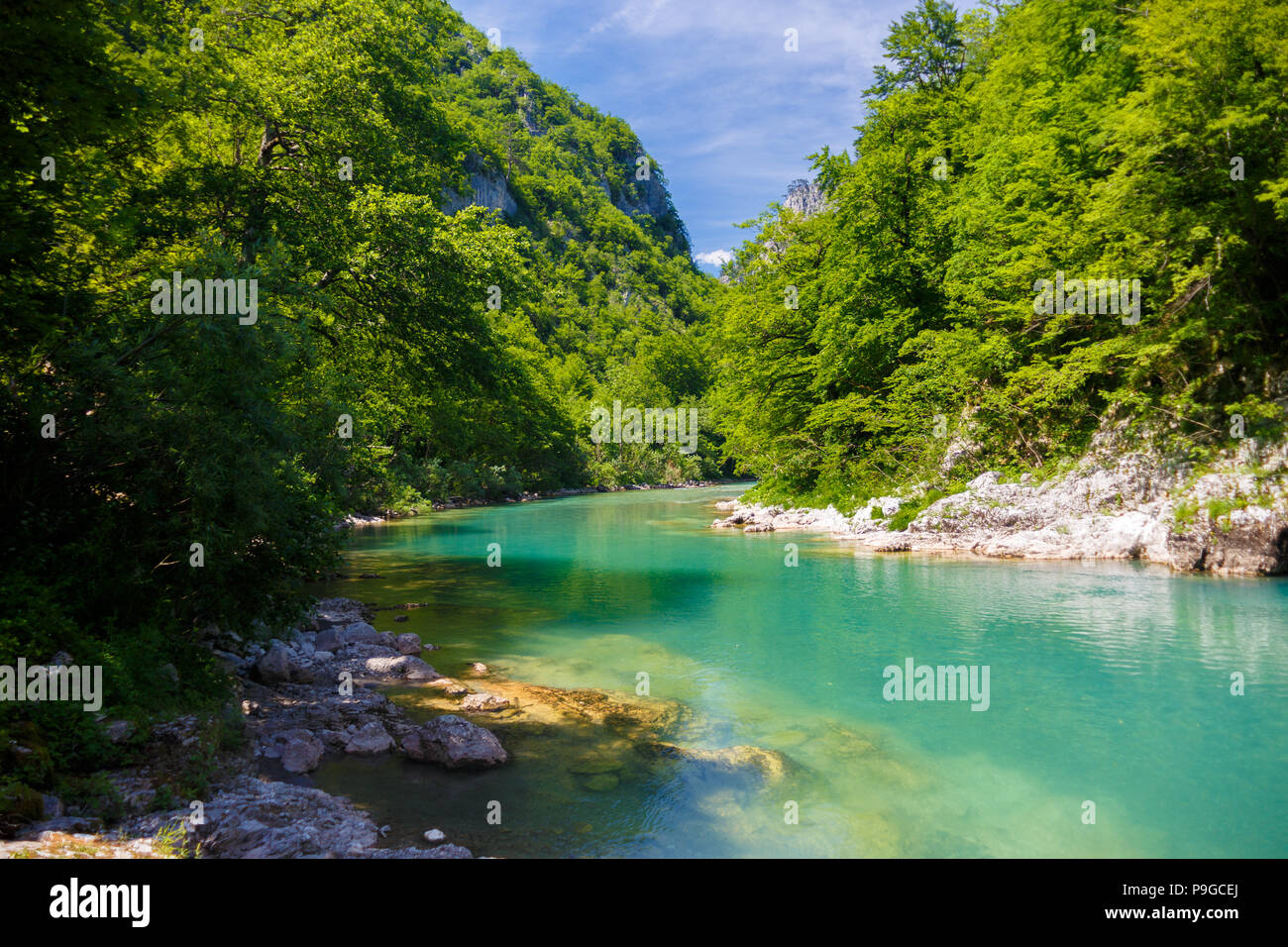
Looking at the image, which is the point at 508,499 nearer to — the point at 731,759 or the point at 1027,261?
the point at 1027,261

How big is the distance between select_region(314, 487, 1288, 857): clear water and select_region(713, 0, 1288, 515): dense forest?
6548 mm

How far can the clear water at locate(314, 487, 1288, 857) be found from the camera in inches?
255

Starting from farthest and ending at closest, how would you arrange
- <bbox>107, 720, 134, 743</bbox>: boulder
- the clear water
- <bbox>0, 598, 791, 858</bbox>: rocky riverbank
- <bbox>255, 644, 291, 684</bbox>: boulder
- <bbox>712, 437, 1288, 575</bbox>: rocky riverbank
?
1. <bbox>712, 437, 1288, 575</bbox>: rocky riverbank
2. <bbox>255, 644, 291, 684</bbox>: boulder
3. the clear water
4. <bbox>107, 720, 134, 743</bbox>: boulder
5. <bbox>0, 598, 791, 858</bbox>: rocky riverbank

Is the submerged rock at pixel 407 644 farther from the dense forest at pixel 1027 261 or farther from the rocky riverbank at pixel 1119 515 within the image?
the dense forest at pixel 1027 261

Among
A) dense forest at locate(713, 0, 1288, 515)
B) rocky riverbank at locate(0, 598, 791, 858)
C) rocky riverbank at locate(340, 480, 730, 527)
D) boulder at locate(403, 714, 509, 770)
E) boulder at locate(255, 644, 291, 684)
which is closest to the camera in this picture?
rocky riverbank at locate(0, 598, 791, 858)

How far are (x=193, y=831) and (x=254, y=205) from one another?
13.2 m

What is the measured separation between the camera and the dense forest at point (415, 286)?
6.76 m

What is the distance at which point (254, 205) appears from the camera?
14.2 m

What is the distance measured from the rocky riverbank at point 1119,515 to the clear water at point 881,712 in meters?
1.03

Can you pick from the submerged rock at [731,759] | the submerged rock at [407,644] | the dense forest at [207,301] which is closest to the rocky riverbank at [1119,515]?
the dense forest at [207,301]

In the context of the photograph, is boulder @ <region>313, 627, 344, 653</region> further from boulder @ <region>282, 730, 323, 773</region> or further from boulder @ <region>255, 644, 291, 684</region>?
boulder @ <region>282, 730, 323, 773</region>

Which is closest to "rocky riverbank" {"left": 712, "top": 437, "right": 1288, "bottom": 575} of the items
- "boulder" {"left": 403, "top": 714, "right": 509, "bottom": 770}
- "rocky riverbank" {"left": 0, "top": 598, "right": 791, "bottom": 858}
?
"rocky riverbank" {"left": 0, "top": 598, "right": 791, "bottom": 858}

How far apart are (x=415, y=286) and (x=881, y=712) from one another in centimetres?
1304
